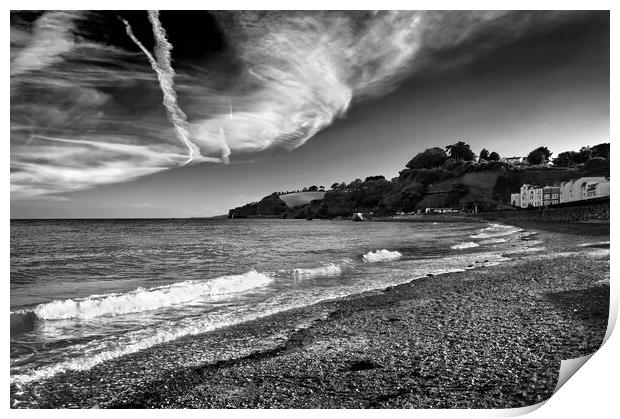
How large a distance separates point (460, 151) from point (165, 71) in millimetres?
3471

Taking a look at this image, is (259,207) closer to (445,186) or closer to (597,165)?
(445,186)

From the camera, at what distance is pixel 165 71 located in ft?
11.6

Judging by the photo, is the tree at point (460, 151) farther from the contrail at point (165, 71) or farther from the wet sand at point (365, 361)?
the contrail at point (165, 71)

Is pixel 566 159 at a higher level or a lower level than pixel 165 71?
lower

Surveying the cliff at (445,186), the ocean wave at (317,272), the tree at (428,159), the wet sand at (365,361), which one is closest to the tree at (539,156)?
the cliff at (445,186)

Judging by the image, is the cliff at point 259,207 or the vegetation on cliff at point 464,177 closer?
the vegetation on cliff at point 464,177

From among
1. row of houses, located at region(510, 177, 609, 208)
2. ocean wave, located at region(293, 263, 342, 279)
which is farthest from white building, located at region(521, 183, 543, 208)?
ocean wave, located at region(293, 263, 342, 279)

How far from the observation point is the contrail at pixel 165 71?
11.2ft

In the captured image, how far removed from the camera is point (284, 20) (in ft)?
11.5

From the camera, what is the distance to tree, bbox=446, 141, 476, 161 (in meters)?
4.52

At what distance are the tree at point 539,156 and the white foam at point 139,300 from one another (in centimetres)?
386

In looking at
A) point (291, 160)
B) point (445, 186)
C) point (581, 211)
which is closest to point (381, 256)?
point (445, 186)

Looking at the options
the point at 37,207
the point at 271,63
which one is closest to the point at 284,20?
the point at 271,63
